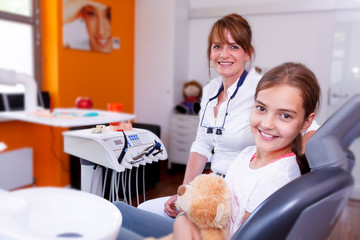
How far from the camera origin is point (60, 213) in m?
0.51

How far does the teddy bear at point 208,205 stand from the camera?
0.61 metres

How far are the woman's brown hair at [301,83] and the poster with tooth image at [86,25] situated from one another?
6.41 feet

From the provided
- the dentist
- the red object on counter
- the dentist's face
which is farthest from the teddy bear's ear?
the dentist's face

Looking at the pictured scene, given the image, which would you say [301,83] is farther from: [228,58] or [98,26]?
[98,26]

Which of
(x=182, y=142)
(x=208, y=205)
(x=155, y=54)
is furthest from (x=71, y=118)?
(x=208, y=205)

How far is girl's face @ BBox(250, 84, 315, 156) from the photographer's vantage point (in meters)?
0.59

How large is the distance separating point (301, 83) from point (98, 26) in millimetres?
Answer: 2409

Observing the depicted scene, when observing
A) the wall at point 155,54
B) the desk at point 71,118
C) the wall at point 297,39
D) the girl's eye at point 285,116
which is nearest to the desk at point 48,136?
the desk at point 71,118

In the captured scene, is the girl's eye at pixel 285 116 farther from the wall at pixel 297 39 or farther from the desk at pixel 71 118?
the wall at pixel 297 39

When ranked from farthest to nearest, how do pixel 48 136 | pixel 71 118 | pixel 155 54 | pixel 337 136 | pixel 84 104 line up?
pixel 84 104, pixel 48 136, pixel 71 118, pixel 155 54, pixel 337 136

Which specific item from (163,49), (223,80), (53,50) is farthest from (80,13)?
(223,80)

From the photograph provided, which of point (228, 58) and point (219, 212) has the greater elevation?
point (228, 58)

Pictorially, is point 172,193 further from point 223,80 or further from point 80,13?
point 80,13

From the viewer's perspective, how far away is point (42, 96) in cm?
244
